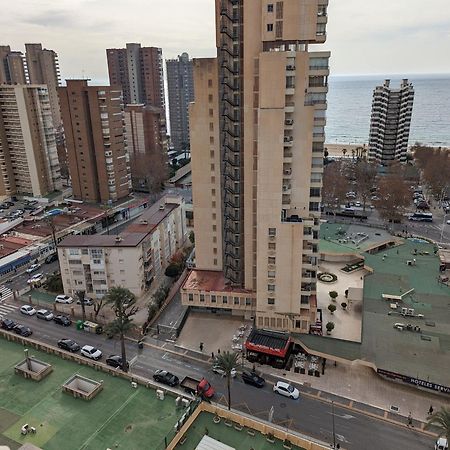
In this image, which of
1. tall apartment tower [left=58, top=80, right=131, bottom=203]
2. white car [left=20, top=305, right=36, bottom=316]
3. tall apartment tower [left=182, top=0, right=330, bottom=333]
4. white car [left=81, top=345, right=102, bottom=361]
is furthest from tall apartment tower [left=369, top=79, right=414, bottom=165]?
white car [left=20, top=305, right=36, bottom=316]

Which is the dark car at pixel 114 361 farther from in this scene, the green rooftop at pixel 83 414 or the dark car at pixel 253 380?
the green rooftop at pixel 83 414

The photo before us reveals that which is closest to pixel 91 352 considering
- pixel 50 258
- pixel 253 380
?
pixel 253 380

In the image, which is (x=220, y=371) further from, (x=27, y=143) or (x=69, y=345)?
(x=27, y=143)

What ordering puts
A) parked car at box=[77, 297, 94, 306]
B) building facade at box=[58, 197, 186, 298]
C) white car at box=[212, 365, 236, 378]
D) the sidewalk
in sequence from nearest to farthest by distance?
the sidewalk, white car at box=[212, 365, 236, 378], building facade at box=[58, 197, 186, 298], parked car at box=[77, 297, 94, 306]

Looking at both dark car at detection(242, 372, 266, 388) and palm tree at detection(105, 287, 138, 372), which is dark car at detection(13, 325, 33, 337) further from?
dark car at detection(242, 372, 266, 388)

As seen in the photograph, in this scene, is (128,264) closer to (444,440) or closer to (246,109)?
Answer: (246,109)

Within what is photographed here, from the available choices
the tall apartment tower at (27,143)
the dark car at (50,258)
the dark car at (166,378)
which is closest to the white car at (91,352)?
the dark car at (166,378)

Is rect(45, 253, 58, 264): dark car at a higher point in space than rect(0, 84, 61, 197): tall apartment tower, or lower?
lower
